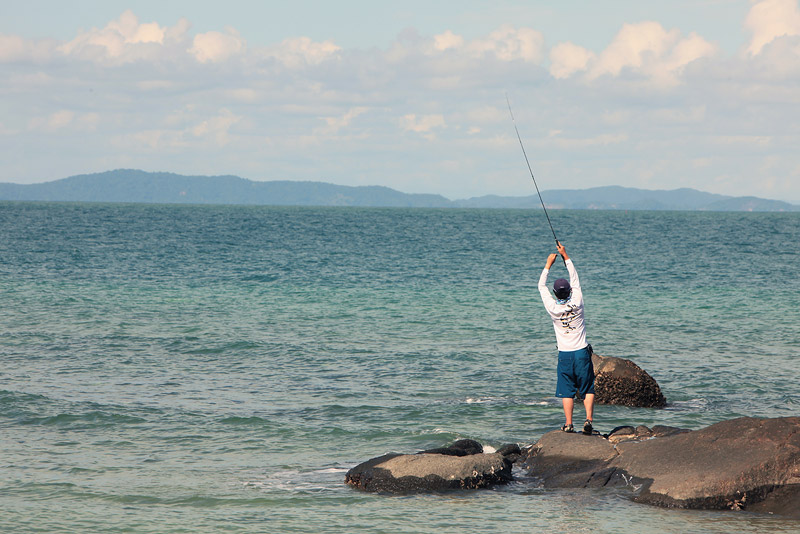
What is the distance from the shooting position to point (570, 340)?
444 inches

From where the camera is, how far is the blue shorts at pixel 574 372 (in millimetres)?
11273

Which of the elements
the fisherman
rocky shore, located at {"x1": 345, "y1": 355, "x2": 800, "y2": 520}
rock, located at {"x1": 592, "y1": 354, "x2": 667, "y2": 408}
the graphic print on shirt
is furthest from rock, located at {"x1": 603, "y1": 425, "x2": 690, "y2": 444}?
rock, located at {"x1": 592, "y1": 354, "x2": 667, "y2": 408}

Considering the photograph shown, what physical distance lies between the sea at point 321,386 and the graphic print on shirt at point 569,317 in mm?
2066

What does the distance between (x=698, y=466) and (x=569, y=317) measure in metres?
2.48

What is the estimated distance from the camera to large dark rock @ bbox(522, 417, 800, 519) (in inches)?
372

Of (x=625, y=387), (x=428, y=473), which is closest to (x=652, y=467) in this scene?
(x=428, y=473)

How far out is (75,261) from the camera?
1779 inches

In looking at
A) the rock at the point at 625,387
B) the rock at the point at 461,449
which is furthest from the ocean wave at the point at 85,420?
the rock at the point at 625,387

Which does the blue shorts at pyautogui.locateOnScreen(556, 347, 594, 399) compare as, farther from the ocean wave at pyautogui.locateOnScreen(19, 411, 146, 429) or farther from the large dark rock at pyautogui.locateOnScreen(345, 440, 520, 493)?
the ocean wave at pyautogui.locateOnScreen(19, 411, 146, 429)

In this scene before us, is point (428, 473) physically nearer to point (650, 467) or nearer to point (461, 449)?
point (461, 449)

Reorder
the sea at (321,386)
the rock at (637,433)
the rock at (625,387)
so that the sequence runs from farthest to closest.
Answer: the rock at (625,387) → the rock at (637,433) → the sea at (321,386)

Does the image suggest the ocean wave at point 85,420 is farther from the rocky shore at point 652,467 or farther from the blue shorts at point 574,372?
the blue shorts at point 574,372

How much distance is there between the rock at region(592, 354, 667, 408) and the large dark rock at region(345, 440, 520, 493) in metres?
4.81

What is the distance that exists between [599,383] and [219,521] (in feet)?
26.4
